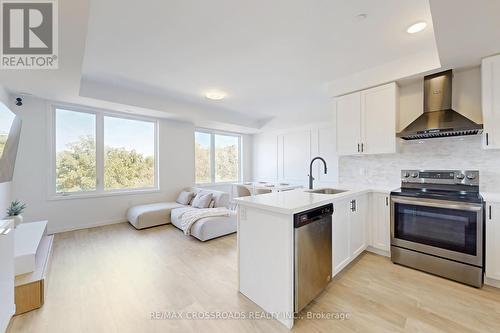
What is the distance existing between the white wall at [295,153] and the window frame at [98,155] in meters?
3.35

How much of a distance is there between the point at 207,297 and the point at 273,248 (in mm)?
893

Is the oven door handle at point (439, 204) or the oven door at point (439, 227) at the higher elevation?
the oven door handle at point (439, 204)

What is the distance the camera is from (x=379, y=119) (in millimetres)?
3047

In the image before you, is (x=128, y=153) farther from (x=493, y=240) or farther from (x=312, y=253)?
(x=493, y=240)

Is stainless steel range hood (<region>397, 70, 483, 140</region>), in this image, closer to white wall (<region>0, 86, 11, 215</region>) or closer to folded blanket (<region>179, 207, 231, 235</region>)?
folded blanket (<region>179, 207, 231, 235</region>)

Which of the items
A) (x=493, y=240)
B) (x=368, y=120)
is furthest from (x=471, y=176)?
(x=368, y=120)

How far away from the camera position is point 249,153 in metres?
7.46

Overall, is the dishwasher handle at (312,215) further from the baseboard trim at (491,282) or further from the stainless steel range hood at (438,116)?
the baseboard trim at (491,282)

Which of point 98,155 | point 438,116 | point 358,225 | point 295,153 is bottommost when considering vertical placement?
point 358,225

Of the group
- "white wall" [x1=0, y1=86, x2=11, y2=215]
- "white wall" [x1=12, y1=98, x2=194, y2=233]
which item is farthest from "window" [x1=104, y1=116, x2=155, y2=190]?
"white wall" [x1=0, y1=86, x2=11, y2=215]

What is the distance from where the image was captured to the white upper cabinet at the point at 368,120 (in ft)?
9.64

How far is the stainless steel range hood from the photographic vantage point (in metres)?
2.42

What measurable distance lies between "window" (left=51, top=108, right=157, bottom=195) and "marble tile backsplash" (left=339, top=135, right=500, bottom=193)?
176 inches

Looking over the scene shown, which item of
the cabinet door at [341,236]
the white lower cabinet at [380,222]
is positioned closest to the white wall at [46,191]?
the cabinet door at [341,236]
